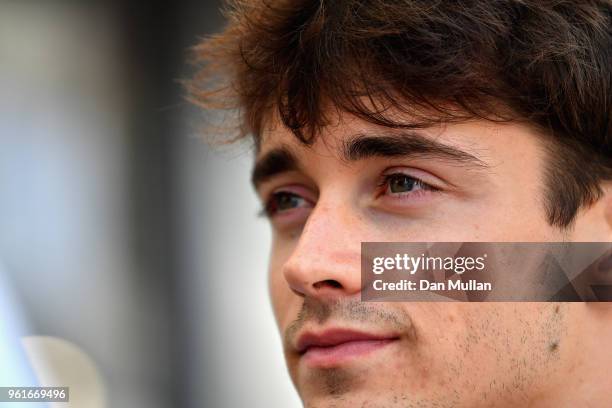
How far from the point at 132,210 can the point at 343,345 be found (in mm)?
3123

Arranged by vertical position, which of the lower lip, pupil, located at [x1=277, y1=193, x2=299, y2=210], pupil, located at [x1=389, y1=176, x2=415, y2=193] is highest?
pupil, located at [x1=277, y1=193, x2=299, y2=210]

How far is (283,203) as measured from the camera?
257 centimetres

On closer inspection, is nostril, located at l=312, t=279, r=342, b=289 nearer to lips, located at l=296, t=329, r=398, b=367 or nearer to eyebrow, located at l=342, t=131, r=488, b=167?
lips, located at l=296, t=329, r=398, b=367

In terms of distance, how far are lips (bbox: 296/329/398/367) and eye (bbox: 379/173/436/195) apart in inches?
14.3

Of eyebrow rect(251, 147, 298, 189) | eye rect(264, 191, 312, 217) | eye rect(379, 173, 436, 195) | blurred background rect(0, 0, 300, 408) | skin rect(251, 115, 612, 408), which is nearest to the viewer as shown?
skin rect(251, 115, 612, 408)

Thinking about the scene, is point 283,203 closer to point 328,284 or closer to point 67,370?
point 328,284

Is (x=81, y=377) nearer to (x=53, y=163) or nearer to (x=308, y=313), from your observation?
(x=308, y=313)

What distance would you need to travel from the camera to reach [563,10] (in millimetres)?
2236

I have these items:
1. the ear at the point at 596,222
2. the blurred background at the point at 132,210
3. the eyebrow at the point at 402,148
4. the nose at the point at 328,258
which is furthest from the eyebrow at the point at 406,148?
the blurred background at the point at 132,210

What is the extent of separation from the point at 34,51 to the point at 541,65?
3.45 m

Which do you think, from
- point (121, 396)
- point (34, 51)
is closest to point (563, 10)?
point (121, 396)

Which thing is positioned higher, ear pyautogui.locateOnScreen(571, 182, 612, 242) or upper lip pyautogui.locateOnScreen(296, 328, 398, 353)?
ear pyautogui.locateOnScreen(571, 182, 612, 242)

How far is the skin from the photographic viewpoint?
206 cm

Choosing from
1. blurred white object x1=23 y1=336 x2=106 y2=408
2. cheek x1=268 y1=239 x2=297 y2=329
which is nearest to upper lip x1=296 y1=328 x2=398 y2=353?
cheek x1=268 y1=239 x2=297 y2=329
